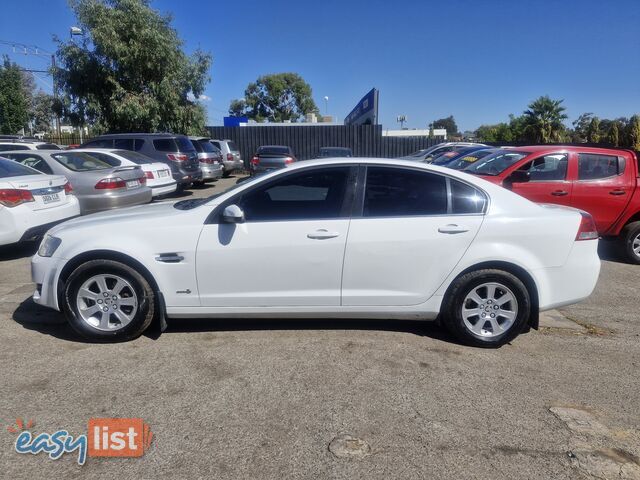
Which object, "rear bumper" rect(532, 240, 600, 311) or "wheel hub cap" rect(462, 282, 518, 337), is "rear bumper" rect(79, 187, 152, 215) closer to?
"wheel hub cap" rect(462, 282, 518, 337)

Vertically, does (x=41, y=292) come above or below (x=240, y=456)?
above

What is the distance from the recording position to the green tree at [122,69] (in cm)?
1986

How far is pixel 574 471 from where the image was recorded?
2.60 meters

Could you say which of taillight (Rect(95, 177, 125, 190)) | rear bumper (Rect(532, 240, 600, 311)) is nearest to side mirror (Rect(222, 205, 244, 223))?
rear bumper (Rect(532, 240, 600, 311))

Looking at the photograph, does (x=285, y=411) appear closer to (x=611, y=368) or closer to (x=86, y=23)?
(x=611, y=368)

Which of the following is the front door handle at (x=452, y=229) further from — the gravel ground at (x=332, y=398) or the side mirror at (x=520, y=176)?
the side mirror at (x=520, y=176)

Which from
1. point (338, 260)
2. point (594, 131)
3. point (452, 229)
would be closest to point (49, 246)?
point (338, 260)

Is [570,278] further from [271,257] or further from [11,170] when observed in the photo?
[11,170]

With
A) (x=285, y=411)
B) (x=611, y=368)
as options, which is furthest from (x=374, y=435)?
(x=611, y=368)

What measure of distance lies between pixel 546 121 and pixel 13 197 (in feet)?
118

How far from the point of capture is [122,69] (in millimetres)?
20422

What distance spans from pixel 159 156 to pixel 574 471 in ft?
43.0

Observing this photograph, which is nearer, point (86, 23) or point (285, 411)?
point (285, 411)

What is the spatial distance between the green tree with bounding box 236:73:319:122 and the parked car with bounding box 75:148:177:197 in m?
59.1
